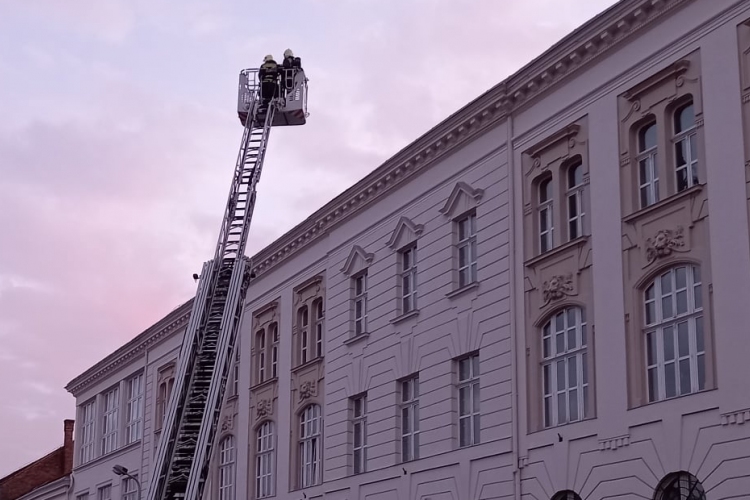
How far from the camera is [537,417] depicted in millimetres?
24219

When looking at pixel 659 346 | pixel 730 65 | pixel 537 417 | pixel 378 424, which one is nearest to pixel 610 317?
pixel 659 346

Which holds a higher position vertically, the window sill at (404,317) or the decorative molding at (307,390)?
the window sill at (404,317)

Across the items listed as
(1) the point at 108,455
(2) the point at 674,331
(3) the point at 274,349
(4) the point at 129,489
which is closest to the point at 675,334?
(2) the point at 674,331

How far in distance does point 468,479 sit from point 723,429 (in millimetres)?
7537

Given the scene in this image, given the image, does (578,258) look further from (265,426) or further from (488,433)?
(265,426)

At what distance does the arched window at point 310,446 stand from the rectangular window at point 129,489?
14.9 metres

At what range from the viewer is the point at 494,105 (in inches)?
1048

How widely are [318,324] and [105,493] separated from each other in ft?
66.4

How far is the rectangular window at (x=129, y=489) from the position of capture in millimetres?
47188

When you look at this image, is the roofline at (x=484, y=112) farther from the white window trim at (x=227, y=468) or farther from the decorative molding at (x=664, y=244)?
the white window trim at (x=227, y=468)

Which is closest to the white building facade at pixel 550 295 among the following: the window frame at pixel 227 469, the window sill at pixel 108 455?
the window frame at pixel 227 469

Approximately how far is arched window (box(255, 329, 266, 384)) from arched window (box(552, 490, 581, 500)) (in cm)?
1495

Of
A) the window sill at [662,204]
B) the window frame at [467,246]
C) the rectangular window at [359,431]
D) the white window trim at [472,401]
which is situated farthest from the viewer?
the rectangular window at [359,431]

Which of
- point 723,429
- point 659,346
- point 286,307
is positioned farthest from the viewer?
point 286,307
